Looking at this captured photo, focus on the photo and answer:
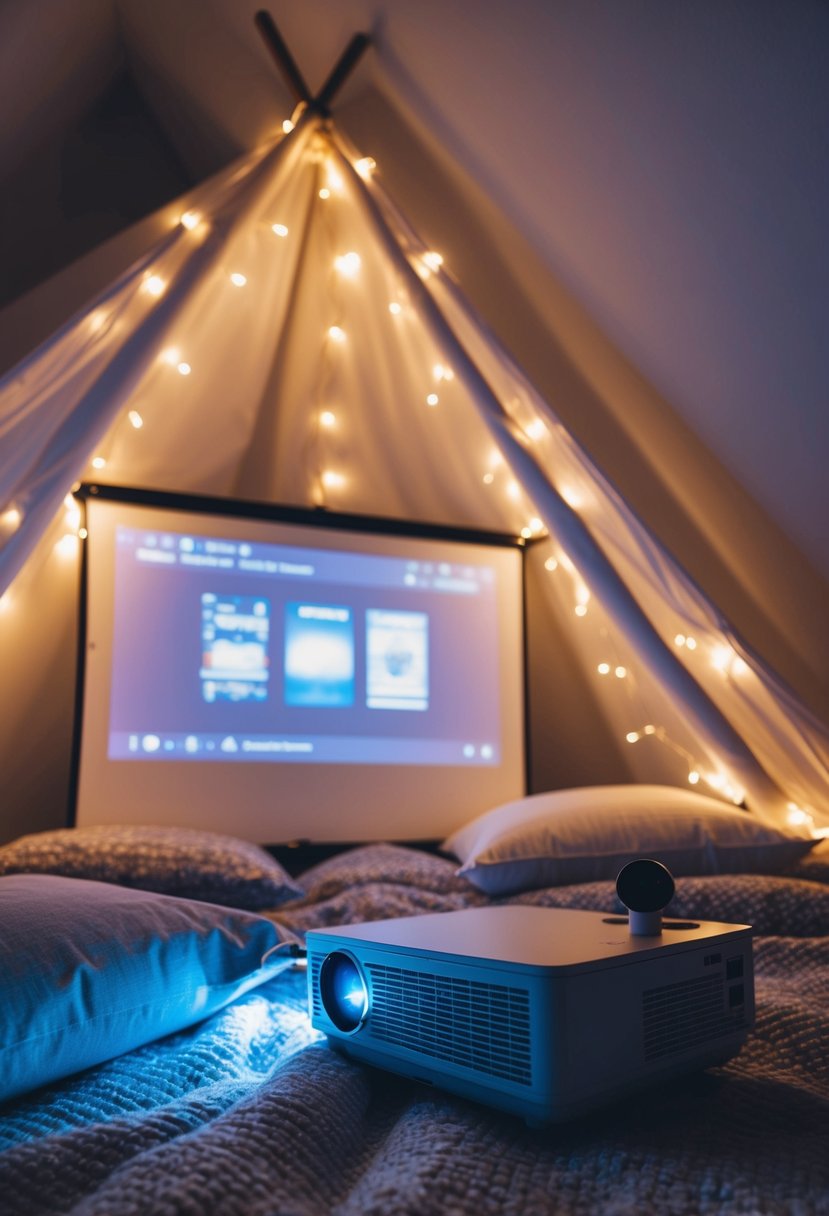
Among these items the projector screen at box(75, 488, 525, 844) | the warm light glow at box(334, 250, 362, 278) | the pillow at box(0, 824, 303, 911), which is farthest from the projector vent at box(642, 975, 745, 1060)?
the warm light glow at box(334, 250, 362, 278)

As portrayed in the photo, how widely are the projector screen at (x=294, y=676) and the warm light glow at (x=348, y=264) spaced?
0.73 meters

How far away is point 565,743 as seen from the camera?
2.95m

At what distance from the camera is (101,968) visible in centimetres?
103

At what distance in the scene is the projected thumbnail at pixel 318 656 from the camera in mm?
2545

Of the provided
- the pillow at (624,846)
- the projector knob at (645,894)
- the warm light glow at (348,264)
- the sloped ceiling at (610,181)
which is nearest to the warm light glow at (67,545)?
the sloped ceiling at (610,181)

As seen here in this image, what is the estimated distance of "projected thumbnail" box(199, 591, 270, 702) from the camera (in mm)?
2461

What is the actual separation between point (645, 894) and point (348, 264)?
208 centimetres

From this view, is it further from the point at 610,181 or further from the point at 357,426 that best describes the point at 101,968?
the point at 357,426

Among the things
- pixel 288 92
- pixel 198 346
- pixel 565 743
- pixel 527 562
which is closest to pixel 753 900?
pixel 565 743

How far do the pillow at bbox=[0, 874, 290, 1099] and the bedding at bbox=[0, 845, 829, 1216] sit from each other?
0.04m

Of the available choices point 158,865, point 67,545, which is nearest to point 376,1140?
point 158,865

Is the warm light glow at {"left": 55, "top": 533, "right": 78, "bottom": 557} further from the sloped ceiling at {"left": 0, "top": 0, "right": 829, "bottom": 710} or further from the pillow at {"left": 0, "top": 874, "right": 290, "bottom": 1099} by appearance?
the pillow at {"left": 0, "top": 874, "right": 290, "bottom": 1099}

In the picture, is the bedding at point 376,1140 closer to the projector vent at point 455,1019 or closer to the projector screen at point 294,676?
the projector vent at point 455,1019

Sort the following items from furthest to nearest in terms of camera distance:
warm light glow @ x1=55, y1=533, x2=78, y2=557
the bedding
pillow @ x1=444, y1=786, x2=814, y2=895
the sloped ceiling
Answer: warm light glow @ x1=55, y1=533, x2=78, y2=557 < pillow @ x1=444, y1=786, x2=814, y2=895 < the sloped ceiling < the bedding
